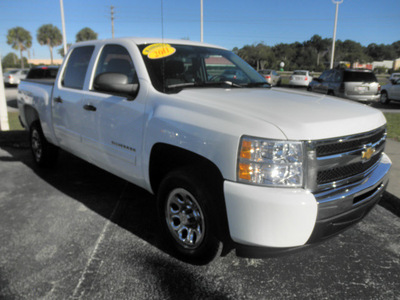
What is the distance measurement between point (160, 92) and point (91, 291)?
1639 millimetres

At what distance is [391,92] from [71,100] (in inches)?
623

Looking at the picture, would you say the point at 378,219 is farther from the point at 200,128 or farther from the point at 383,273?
the point at 200,128

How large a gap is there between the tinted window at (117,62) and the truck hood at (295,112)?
0.79 m

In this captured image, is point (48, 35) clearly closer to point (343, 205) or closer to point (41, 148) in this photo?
point (41, 148)

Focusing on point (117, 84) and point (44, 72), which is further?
point (44, 72)

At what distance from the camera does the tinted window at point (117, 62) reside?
3391 millimetres

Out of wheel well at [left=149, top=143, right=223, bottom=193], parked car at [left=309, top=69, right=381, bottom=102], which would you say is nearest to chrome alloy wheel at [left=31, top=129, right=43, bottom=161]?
wheel well at [left=149, top=143, right=223, bottom=193]

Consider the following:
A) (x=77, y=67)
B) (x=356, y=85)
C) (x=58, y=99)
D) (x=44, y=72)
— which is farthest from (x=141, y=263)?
(x=356, y=85)

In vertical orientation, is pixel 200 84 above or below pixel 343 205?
above

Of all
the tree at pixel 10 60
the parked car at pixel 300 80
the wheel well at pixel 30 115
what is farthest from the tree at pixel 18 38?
the wheel well at pixel 30 115

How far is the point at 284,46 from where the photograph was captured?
97.1 meters

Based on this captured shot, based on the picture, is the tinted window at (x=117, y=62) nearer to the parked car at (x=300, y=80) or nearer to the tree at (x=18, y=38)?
the parked car at (x=300, y=80)

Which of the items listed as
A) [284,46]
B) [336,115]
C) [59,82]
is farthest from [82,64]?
[284,46]

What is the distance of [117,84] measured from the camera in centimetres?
303
